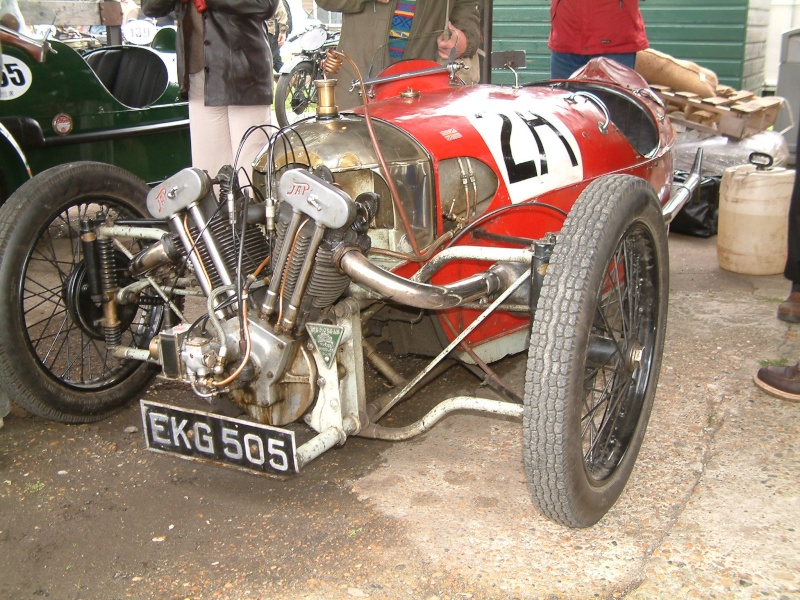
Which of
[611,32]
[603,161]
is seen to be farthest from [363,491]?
[611,32]

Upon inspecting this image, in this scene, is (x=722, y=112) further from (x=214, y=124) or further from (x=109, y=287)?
(x=109, y=287)

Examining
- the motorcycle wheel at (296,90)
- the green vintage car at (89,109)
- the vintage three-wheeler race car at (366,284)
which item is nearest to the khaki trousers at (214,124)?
the green vintage car at (89,109)

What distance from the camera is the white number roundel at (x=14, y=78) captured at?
17.2ft

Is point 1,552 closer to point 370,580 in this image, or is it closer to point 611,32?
point 370,580

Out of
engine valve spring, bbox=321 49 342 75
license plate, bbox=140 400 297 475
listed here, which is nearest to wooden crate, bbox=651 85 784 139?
engine valve spring, bbox=321 49 342 75

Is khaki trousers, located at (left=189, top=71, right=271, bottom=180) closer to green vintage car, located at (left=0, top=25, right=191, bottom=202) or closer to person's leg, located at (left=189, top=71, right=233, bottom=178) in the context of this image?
person's leg, located at (left=189, top=71, right=233, bottom=178)

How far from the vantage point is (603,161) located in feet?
12.7

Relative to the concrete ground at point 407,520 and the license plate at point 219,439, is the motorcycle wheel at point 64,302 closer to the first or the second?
the concrete ground at point 407,520

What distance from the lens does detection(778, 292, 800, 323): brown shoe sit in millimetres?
4301

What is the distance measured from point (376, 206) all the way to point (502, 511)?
3.64 ft

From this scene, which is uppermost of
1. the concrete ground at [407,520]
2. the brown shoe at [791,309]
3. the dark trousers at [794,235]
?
the dark trousers at [794,235]

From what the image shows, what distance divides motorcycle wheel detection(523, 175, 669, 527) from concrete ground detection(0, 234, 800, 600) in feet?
0.68

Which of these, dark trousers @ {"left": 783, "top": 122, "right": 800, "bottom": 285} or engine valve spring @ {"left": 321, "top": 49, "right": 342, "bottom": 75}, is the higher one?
engine valve spring @ {"left": 321, "top": 49, "right": 342, "bottom": 75}

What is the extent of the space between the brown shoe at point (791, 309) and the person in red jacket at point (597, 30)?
2521mm
